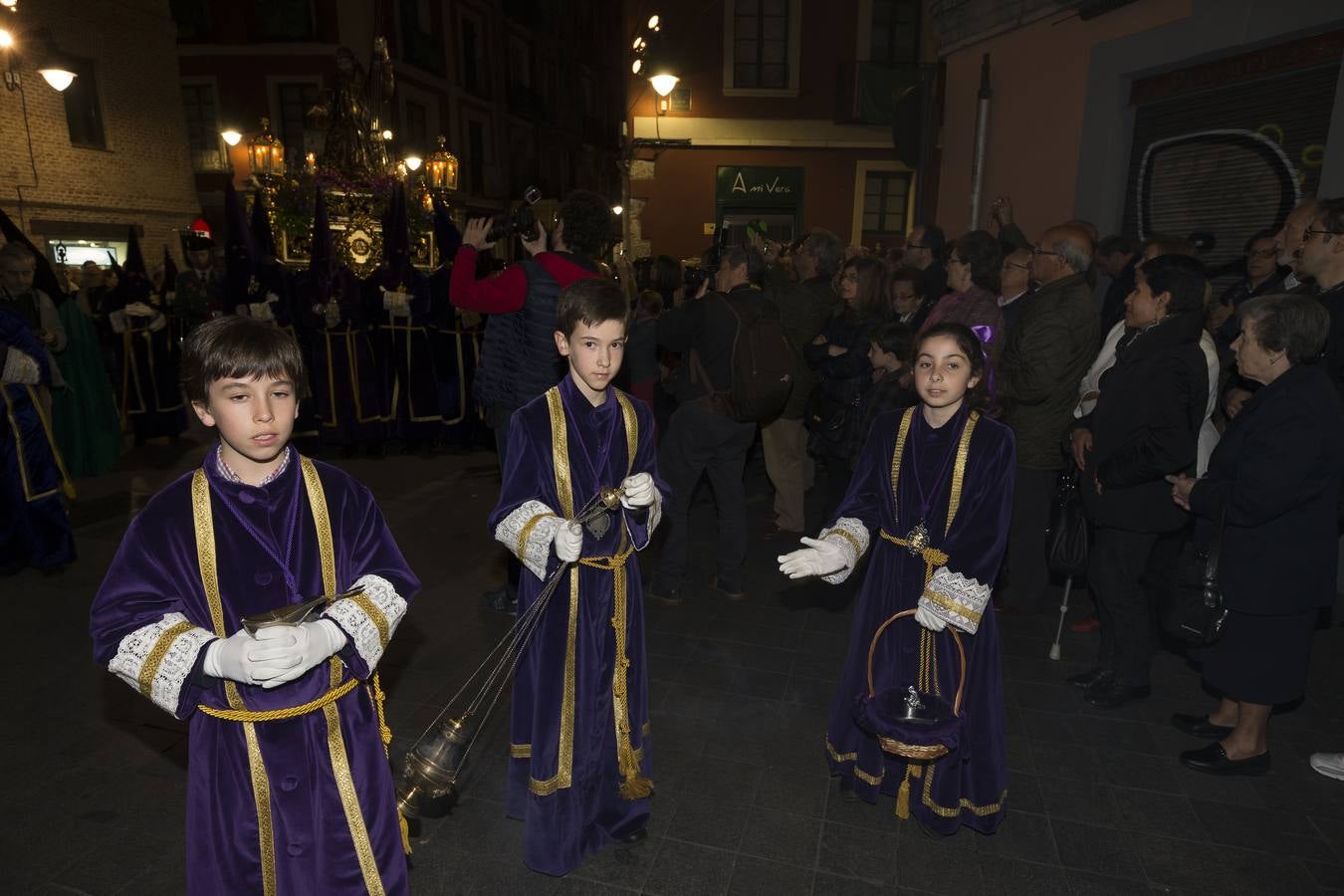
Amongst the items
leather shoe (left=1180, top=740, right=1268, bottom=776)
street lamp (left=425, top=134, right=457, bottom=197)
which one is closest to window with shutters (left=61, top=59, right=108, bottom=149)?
street lamp (left=425, top=134, right=457, bottom=197)

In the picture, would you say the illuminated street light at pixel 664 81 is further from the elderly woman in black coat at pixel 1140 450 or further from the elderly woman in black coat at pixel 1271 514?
the elderly woman in black coat at pixel 1271 514

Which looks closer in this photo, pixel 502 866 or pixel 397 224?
pixel 502 866

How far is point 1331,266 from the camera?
4.18 metres

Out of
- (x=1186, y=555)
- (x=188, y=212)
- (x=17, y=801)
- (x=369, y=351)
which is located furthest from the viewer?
(x=188, y=212)

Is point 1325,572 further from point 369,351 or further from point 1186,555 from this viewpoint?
point 369,351

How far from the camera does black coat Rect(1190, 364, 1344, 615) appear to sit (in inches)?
132

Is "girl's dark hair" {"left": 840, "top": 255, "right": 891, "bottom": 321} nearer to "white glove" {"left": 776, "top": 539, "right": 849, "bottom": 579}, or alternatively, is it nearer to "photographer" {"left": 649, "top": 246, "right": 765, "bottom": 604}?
"photographer" {"left": 649, "top": 246, "right": 765, "bottom": 604}

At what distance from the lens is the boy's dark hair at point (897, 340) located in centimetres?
500

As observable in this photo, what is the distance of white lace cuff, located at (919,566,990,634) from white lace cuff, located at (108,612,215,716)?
238cm

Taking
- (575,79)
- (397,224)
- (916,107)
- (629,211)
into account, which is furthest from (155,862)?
(575,79)

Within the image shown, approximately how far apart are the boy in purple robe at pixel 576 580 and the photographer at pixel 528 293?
1.50m

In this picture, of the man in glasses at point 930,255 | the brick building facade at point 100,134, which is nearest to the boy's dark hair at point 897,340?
the man in glasses at point 930,255

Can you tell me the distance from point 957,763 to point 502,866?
6.18 feet

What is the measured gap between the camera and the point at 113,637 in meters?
1.99
